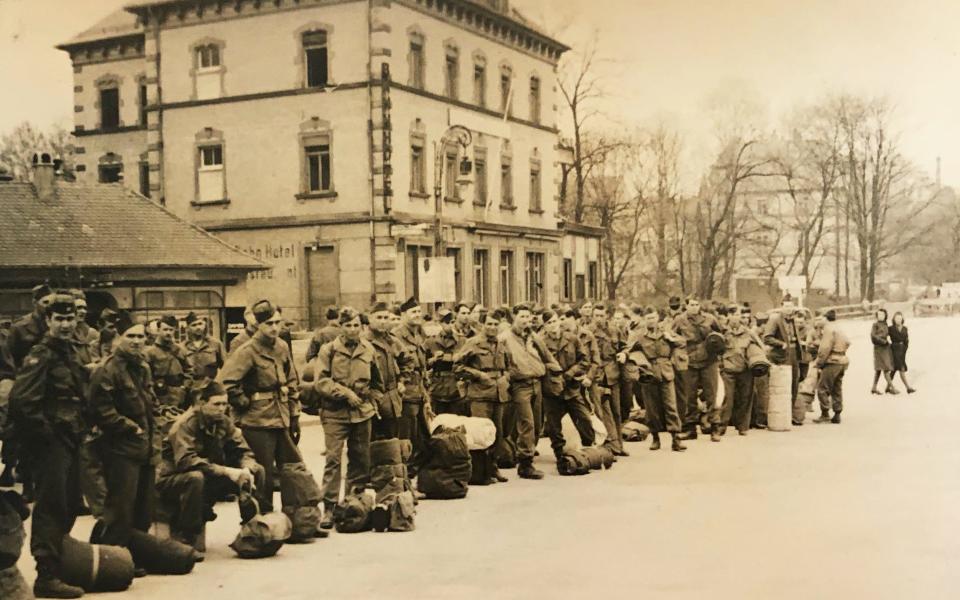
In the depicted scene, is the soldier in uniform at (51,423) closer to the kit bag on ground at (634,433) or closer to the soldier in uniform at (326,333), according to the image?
the soldier in uniform at (326,333)

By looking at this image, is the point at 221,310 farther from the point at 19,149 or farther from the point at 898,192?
the point at 898,192

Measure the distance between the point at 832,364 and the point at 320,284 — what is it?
7491mm

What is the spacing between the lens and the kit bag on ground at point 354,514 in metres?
8.69

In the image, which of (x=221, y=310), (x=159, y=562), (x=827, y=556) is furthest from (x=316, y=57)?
(x=827, y=556)

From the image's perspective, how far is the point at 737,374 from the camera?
14523mm

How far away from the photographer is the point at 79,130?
35.0 ft

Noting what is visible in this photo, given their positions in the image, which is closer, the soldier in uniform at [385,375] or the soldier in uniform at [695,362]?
the soldier in uniform at [385,375]

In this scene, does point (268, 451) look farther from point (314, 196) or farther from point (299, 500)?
point (314, 196)

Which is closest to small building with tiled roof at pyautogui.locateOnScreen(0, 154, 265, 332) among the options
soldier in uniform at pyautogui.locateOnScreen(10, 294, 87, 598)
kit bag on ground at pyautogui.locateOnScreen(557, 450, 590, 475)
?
soldier in uniform at pyautogui.locateOnScreen(10, 294, 87, 598)

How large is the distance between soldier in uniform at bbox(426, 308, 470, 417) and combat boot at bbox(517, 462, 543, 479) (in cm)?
87

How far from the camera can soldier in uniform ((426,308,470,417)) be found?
470 inches

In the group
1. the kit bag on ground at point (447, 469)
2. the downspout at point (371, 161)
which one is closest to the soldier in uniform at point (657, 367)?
the downspout at point (371, 161)

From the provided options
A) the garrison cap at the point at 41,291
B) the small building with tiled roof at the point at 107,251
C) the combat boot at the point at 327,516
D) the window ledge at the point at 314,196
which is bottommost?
the combat boot at the point at 327,516

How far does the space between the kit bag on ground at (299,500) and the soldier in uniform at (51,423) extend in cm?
190
